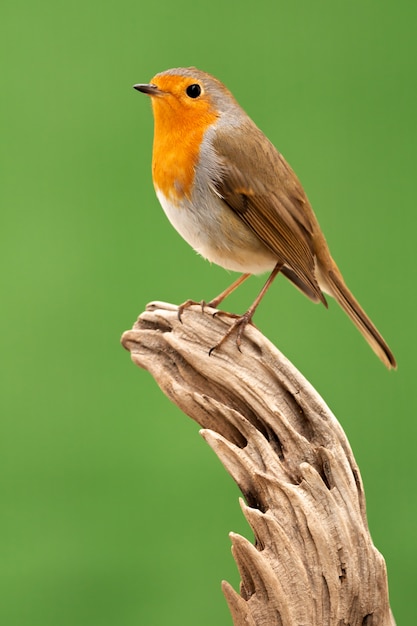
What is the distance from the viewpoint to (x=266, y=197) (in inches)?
125

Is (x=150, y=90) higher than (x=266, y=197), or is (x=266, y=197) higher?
(x=150, y=90)

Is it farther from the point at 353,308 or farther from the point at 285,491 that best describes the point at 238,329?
the point at 285,491

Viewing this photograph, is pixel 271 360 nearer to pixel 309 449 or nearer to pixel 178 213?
pixel 309 449

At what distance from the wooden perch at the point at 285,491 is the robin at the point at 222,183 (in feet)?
0.59

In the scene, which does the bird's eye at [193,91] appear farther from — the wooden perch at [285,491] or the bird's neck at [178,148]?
the wooden perch at [285,491]

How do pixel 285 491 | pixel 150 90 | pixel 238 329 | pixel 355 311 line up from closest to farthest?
pixel 285 491, pixel 150 90, pixel 238 329, pixel 355 311

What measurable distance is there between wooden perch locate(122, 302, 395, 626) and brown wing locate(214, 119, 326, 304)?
320mm

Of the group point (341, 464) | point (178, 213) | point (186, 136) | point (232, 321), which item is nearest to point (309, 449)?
point (341, 464)

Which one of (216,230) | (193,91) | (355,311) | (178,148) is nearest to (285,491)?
(355,311)

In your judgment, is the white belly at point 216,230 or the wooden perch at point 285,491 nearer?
the wooden perch at point 285,491

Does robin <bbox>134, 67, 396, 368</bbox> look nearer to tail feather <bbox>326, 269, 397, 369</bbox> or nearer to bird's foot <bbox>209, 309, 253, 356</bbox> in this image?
bird's foot <bbox>209, 309, 253, 356</bbox>

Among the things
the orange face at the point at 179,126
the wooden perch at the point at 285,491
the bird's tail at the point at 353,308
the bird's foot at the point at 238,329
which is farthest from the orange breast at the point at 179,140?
the bird's tail at the point at 353,308

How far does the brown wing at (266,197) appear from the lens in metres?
3.16

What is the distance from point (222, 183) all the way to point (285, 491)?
1.11 m
